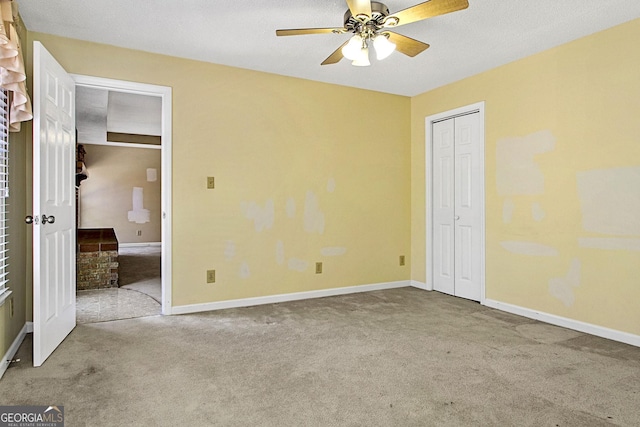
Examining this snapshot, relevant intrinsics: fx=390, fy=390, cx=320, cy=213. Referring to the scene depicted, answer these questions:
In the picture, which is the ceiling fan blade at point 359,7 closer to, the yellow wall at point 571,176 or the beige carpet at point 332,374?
the yellow wall at point 571,176

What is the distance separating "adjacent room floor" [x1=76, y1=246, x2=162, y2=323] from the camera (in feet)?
11.6

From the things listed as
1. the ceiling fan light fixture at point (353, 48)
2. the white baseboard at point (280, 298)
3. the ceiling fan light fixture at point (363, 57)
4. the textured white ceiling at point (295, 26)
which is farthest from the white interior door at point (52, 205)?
the ceiling fan light fixture at point (363, 57)

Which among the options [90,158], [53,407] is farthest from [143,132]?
[53,407]

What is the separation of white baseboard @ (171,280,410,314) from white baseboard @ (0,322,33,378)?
107cm

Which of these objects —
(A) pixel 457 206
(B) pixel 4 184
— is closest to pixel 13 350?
(B) pixel 4 184

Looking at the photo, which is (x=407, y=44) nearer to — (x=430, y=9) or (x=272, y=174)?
(x=430, y=9)

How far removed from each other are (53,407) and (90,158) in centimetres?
863

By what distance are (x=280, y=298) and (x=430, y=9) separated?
292 centimetres

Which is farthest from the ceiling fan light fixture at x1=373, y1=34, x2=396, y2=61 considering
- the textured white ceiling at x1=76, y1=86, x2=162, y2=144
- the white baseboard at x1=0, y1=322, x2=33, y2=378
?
the textured white ceiling at x1=76, y1=86, x2=162, y2=144

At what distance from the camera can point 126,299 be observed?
413cm

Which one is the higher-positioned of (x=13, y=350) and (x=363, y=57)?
(x=363, y=57)

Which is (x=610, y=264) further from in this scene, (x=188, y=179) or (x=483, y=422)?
(x=188, y=179)

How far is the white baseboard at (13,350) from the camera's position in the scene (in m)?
2.30

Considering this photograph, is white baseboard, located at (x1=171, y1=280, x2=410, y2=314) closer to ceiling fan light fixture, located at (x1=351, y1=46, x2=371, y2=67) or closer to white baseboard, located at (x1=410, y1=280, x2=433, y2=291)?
white baseboard, located at (x1=410, y1=280, x2=433, y2=291)
